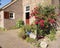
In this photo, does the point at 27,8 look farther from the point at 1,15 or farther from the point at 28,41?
the point at 28,41

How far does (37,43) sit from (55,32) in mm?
2740

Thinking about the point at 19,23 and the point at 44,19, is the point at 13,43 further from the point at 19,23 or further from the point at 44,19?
the point at 19,23

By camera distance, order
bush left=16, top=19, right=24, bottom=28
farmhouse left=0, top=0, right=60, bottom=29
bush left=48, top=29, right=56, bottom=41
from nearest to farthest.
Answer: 1. bush left=48, top=29, right=56, bottom=41
2. bush left=16, top=19, right=24, bottom=28
3. farmhouse left=0, top=0, right=60, bottom=29

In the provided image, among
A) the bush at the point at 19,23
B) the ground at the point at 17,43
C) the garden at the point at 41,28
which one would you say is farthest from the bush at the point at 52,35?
the bush at the point at 19,23

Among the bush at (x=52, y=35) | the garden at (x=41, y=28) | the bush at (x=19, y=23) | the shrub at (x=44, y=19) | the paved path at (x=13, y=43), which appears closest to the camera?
the paved path at (x=13, y=43)

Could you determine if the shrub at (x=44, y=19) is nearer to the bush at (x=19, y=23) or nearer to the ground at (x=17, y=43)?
the ground at (x=17, y=43)

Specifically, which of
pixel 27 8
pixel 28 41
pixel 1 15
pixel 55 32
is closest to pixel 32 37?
pixel 28 41

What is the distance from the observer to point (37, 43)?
19047 mm

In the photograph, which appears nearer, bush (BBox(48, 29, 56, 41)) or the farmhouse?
bush (BBox(48, 29, 56, 41))

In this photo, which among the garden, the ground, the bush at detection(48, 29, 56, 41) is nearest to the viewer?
the ground

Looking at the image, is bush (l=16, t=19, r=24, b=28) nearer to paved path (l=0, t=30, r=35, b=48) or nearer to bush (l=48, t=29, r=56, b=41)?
paved path (l=0, t=30, r=35, b=48)

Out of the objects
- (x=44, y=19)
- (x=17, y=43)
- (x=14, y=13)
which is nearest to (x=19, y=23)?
(x=14, y=13)

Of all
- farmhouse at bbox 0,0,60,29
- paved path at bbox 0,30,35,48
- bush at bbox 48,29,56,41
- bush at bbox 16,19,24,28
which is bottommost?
paved path at bbox 0,30,35,48

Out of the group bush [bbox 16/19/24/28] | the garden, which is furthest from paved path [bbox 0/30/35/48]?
bush [bbox 16/19/24/28]
